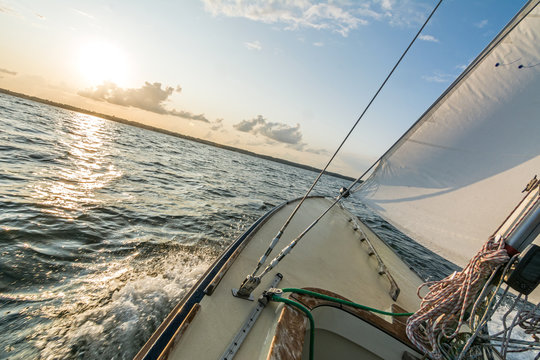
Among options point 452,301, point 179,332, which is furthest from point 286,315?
point 452,301

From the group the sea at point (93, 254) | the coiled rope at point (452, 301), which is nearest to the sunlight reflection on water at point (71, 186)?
the sea at point (93, 254)

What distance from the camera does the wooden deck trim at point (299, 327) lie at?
1443 millimetres

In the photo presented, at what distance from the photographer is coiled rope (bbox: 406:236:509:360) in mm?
1669

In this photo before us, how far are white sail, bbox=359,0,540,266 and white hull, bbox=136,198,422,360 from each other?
1.09m

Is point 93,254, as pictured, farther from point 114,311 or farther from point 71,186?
point 71,186

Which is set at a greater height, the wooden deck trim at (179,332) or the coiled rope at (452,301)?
the coiled rope at (452,301)

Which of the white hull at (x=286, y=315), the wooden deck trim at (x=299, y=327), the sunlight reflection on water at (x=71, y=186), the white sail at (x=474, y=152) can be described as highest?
the white sail at (x=474, y=152)

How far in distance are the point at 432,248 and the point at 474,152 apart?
1320 mm

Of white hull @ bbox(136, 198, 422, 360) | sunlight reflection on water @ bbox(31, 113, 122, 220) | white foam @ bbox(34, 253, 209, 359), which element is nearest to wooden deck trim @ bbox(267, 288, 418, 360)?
white hull @ bbox(136, 198, 422, 360)

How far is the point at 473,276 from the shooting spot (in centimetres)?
171

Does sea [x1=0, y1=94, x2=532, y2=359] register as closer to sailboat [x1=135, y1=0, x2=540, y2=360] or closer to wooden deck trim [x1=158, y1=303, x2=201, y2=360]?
wooden deck trim [x1=158, y1=303, x2=201, y2=360]

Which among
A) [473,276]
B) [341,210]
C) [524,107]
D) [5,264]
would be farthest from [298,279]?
[341,210]

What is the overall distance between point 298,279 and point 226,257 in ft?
2.94

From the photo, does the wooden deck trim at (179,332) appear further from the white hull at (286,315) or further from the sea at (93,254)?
the sea at (93,254)
